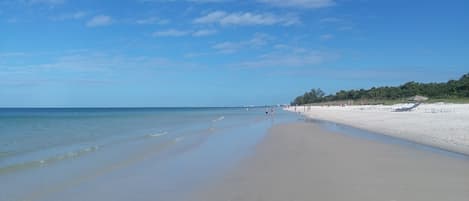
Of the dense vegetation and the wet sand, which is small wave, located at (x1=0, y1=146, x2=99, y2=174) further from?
the dense vegetation

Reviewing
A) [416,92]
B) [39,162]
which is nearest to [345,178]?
[39,162]

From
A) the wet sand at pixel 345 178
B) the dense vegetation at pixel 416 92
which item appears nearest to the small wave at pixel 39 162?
the wet sand at pixel 345 178

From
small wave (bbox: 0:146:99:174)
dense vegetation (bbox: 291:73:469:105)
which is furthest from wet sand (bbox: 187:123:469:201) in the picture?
dense vegetation (bbox: 291:73:469:105)

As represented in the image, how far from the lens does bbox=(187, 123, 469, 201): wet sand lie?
8102 mm

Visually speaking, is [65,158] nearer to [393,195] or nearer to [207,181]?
[207,181]

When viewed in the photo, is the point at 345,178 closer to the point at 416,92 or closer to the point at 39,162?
the point at 39,162

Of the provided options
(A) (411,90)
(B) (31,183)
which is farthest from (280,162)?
(A) (411,90)

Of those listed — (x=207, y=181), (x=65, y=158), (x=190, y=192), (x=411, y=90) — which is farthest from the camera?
(x=411, y=90)

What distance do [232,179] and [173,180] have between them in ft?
4.61

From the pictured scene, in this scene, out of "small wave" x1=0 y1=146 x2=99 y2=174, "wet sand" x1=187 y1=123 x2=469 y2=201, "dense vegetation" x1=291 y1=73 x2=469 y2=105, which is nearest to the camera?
"wet sand" x1=187 y1=123 x2=469 y2=201

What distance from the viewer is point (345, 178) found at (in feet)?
32.4

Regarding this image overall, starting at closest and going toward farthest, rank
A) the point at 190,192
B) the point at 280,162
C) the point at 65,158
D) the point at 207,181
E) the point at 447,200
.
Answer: the point at 447,200, the point at 190,192, the point at 207,181, the point at 280,162, the point at 65,158

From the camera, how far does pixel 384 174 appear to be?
33.8ft

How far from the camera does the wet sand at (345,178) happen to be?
8.10 metres
